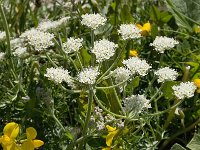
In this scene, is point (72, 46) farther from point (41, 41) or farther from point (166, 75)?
point (166, 75)

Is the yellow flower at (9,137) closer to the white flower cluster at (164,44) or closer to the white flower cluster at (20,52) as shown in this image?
the white flower cluster at (20,52)

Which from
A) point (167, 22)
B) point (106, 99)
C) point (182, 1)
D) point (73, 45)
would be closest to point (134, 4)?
point (167, 22)

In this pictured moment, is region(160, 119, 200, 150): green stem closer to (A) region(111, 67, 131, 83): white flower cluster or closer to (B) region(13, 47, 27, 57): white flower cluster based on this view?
(A) region(111, 67, 131, 83): white flower cluster

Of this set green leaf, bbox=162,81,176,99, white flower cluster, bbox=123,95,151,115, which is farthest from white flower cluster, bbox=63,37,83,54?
green leaf, bbox=162,81,176,99

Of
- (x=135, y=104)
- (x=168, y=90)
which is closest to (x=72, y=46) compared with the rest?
(x=135, y=104)

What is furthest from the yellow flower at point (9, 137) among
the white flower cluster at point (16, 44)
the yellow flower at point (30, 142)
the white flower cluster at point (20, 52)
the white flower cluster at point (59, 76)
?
the white flower cluster at point (16, 44)

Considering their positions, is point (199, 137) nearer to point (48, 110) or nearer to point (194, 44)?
point (48, 110)

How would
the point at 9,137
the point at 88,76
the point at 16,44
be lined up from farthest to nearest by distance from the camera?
the point at 16,44, the point at 9,137, the point at 88,76
